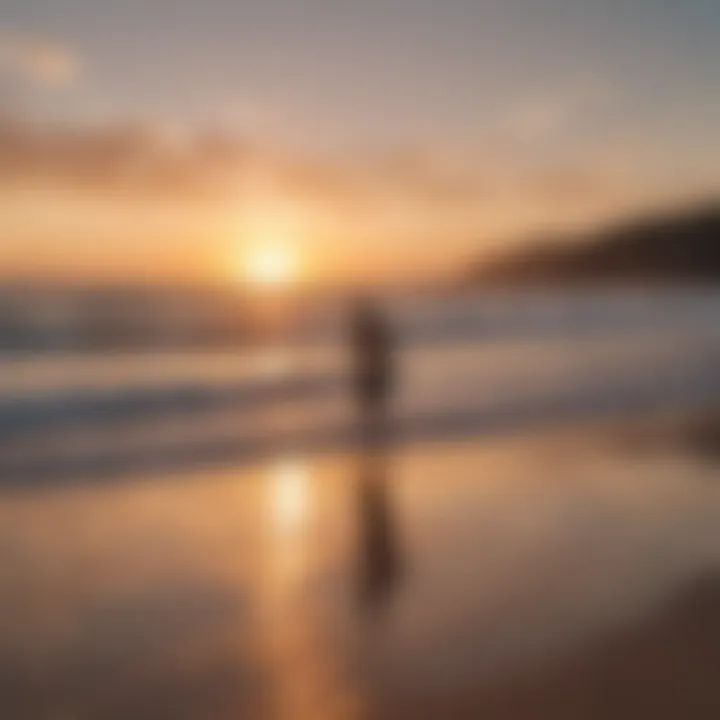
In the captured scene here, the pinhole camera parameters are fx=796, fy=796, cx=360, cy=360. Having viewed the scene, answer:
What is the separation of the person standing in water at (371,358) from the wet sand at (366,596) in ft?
7.06

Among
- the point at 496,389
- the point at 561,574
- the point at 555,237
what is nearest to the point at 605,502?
the point at 561,574

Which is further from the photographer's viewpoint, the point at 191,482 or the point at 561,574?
the point at 191,482

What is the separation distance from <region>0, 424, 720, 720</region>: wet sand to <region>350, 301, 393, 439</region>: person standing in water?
215 cm

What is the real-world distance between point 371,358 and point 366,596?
4253 millimetres

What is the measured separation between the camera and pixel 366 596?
194 cm

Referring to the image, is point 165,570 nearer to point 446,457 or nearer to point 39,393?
point 446,457

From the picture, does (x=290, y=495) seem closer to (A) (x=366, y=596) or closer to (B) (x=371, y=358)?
(A) (x=366, y=596)

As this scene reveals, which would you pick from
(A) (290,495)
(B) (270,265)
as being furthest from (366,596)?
(B) (270,265)

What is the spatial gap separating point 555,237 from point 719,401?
69.6 inches

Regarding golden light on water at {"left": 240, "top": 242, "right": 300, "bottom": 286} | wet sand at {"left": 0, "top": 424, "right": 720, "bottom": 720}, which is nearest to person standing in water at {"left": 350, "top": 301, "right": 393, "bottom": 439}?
golden light on water at {"left": 240, "top": 242, "right": 300, "bottom": 286}

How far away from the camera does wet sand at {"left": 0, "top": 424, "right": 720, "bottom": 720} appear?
1.47m

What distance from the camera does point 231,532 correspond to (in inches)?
96.1

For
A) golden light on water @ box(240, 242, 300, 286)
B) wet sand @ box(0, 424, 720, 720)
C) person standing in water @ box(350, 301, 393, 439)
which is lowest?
wet sand @ box(0, 424, 720, 720)

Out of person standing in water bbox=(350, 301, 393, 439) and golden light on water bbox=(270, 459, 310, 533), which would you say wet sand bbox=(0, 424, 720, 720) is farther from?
person standing in water bbox=(350, 301, 393, 439)
